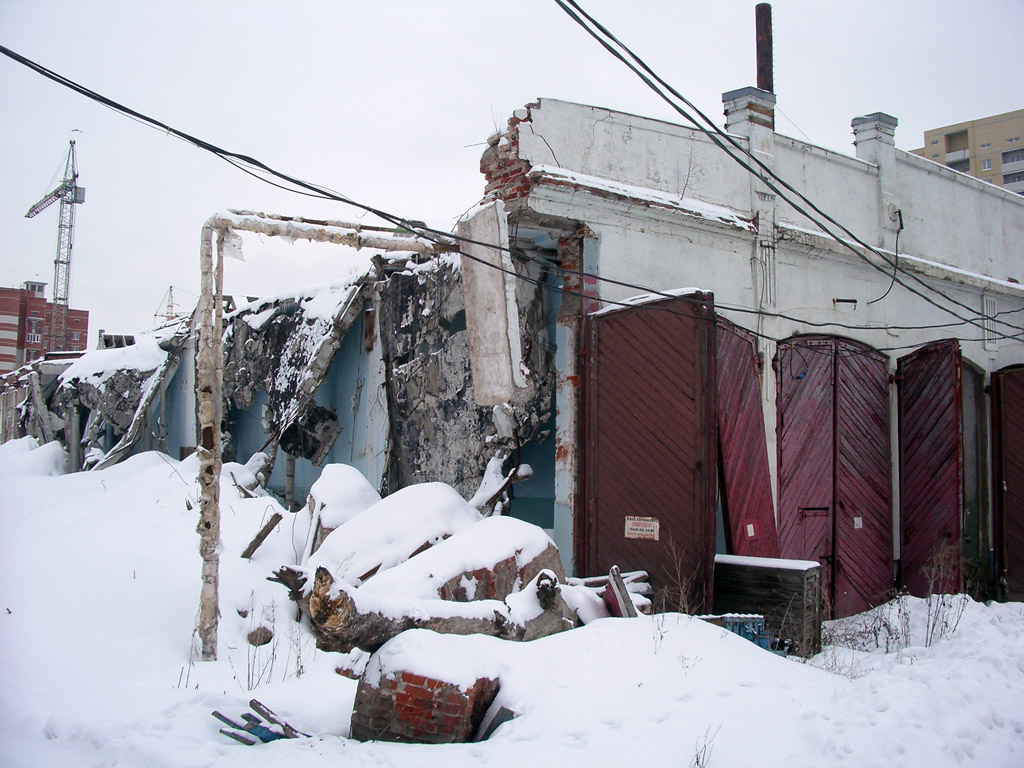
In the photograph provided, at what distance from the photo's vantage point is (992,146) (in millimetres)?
69062

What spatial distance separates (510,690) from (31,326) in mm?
79056

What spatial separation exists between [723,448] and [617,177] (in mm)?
2925

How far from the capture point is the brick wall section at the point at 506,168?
303 inches

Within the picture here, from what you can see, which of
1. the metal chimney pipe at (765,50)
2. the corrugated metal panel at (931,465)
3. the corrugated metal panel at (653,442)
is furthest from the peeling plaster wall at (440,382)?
the metal chimney pipe at (765,50)

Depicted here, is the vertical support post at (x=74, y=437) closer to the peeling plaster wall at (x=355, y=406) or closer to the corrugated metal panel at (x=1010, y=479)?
the peeling plaster wall at (x=355, y=406)

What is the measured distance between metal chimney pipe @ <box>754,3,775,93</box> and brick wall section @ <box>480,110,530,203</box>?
883 cm

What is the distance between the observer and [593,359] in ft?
25.9

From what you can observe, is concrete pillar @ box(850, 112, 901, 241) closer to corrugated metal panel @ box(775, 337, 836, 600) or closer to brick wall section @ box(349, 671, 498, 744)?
corrugated metal panel @ box(775, 337, 836, 600)

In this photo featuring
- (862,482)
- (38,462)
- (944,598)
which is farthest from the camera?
(38,462)

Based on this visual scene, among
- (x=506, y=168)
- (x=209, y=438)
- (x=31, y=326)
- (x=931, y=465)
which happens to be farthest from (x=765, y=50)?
(x=31, y=326)

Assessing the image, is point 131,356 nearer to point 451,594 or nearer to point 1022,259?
point 451,594

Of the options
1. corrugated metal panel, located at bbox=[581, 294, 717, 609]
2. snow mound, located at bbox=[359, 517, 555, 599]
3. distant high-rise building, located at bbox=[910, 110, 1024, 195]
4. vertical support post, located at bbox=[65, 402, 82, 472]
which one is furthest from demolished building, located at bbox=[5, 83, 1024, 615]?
distant high-rise building, located at bbox=[910, 110, 1024, 195]

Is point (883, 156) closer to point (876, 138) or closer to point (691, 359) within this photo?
point (876, 138)

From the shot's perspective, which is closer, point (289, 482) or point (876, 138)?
point (876, 138)
